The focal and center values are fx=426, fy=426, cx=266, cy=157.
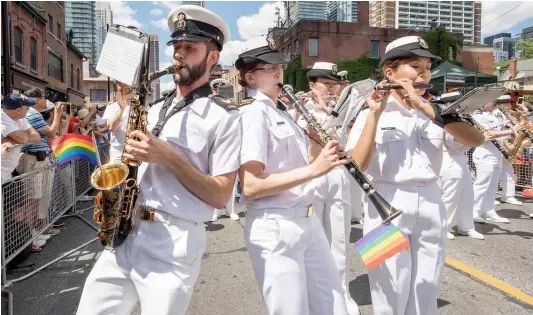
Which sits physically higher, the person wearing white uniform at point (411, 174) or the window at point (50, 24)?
the window at point (50, 24)

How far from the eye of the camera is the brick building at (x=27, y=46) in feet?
90.6

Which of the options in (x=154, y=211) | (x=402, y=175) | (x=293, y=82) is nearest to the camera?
(x=154, y=211)

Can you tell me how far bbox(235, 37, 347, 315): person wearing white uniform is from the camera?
2.29m

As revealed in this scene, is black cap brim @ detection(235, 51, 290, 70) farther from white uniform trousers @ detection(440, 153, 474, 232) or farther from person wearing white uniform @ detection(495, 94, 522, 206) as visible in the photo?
person wearing white uniform @ detection(495, 94, 522, 206)

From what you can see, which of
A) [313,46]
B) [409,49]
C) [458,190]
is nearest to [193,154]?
[409,49]

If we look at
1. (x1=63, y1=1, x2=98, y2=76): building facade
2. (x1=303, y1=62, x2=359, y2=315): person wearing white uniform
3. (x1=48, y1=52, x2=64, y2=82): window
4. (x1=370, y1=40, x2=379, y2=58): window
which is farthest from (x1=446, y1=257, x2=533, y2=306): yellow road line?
(x1=63, y1=1, x2=98, y2=76): building facade

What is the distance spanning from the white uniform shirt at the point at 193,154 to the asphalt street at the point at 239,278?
2.16 metres

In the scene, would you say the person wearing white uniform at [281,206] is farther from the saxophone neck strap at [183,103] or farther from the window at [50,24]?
the window at [50,24]

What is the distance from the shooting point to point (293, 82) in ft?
151

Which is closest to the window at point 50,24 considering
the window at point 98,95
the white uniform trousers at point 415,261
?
the window at point 98,95

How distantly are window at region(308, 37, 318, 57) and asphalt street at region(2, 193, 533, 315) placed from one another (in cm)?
4272

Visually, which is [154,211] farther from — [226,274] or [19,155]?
[19,155]

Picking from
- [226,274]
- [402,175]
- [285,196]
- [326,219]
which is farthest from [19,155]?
[402,175]

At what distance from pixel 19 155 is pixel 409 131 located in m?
5.12
